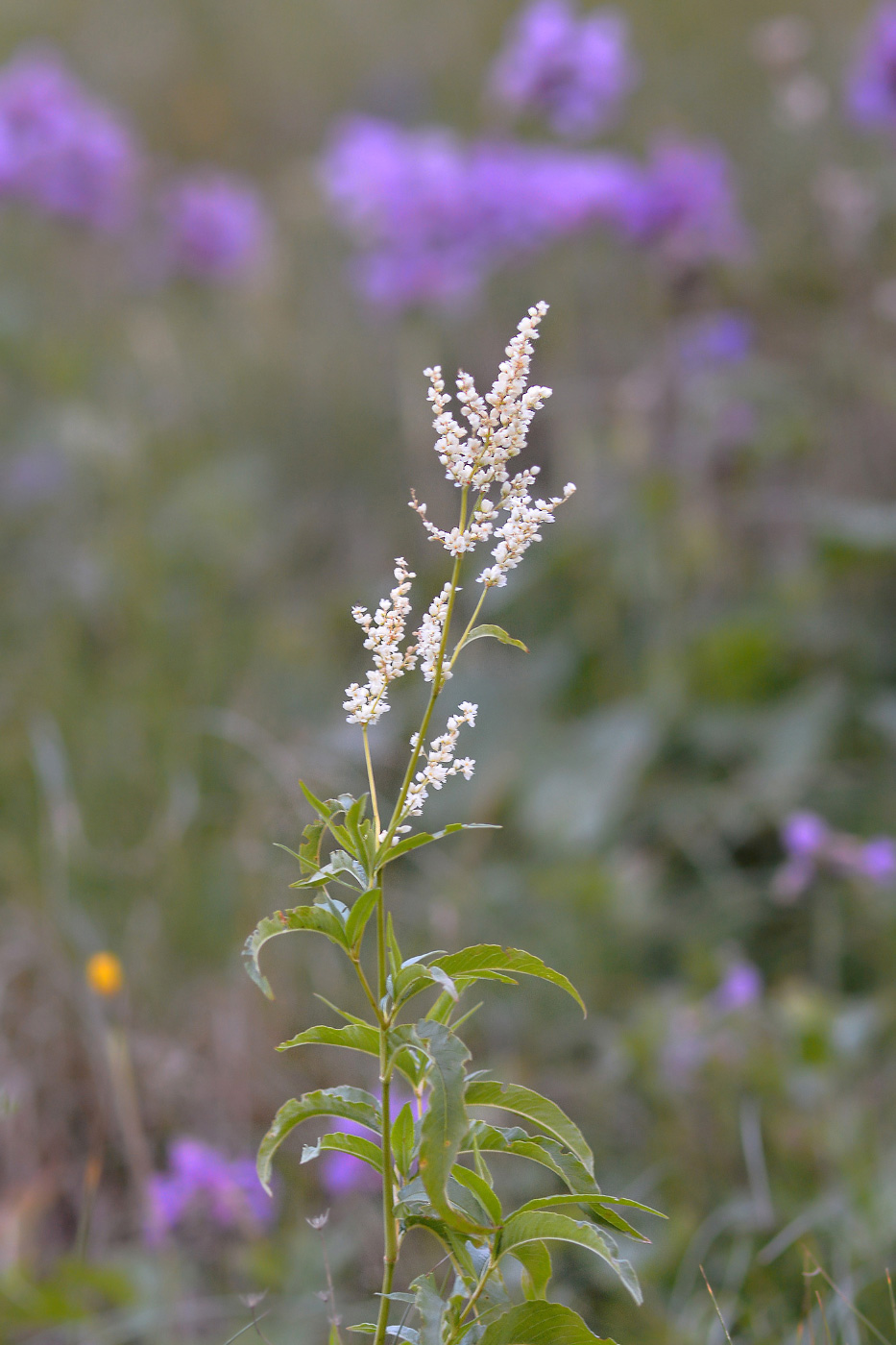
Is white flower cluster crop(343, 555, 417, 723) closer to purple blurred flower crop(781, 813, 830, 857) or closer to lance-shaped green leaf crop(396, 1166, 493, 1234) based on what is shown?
lance-shaped green leaf crop(396, 1166, 493, 1234)

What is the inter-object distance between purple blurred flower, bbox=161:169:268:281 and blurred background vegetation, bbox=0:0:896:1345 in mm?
168

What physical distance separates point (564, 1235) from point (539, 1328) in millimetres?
73

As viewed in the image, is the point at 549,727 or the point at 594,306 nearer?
the point at 549,727

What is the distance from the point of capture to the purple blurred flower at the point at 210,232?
3494 mm

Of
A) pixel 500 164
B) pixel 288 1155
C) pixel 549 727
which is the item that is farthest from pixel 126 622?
pixel 288 1155

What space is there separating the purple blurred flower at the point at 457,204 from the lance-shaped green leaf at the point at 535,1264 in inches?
91.8

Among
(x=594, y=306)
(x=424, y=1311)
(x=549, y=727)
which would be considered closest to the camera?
(x=424, y=1311)

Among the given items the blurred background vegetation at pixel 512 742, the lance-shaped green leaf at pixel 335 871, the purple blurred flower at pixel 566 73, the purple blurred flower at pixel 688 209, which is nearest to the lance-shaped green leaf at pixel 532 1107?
the lance-shaped green leaf at pixel 335 871

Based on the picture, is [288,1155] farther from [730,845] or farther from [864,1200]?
[730,845]

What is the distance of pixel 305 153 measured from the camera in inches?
235

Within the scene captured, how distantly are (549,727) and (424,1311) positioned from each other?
1954 millimetres

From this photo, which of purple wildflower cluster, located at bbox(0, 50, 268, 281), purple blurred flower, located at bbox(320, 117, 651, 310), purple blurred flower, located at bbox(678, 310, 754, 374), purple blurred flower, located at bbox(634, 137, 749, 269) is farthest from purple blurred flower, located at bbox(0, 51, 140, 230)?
purple blurred flower, located at bbox(678, 310, 754, 374)

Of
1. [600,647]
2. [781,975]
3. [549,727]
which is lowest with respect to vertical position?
[781,975]

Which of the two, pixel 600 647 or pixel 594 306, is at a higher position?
pixel 594 306
